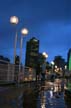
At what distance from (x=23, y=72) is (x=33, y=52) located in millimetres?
68535

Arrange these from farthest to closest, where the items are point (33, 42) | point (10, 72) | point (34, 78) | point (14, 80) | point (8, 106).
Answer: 1. point (33, 42)
2. point (34, 78)
3. point (14, 80)
4. point (10, 72)
5. point (8, 106)

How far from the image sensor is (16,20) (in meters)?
37.5

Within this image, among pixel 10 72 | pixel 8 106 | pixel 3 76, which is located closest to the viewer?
pixel 8 106

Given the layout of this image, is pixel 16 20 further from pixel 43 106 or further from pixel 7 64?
pixel 43 106

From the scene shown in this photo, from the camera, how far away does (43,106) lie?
64.2 ft

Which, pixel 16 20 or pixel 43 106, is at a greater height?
pixel 16 20

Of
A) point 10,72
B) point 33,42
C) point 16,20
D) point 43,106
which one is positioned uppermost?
point 33,42

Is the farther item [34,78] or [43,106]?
[34,78]

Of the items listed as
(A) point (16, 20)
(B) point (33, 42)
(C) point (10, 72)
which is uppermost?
→ (B) point (33, 42)

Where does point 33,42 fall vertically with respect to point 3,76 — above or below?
above

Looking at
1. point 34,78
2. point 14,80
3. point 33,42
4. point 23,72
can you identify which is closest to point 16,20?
point 14,80

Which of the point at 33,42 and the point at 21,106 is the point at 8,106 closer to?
the point at 21,106

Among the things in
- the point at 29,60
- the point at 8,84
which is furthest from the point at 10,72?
the point at 29,60

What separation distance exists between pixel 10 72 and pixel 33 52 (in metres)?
81.0
